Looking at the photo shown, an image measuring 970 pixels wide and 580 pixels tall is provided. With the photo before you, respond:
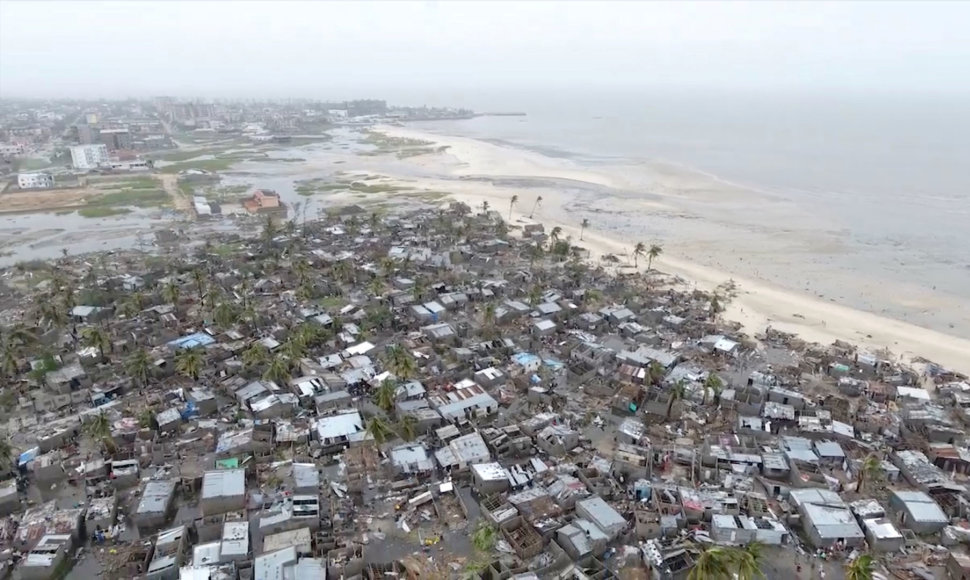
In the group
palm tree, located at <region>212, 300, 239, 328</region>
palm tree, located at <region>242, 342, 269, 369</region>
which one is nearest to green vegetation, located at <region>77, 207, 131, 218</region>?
palm tree, located at <region>212, 300, 239, 328</region>

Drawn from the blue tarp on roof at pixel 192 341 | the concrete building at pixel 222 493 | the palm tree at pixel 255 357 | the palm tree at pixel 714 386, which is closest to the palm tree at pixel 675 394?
the palm tree at pixel 714 386

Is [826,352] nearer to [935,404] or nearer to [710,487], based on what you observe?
[935,404]

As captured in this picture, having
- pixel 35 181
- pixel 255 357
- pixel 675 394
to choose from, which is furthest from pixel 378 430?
pixel 35 181

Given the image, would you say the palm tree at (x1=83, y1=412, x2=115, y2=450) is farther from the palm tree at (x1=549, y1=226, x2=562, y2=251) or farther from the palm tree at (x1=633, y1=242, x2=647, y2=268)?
the palm tree at (x1=633, y1=242, x2=647, y2=268)

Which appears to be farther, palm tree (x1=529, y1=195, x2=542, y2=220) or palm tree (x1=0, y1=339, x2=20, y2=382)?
palm tree (x1=529, y1=195, x2=542, y2=220)

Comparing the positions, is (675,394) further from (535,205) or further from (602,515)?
(535,205)
